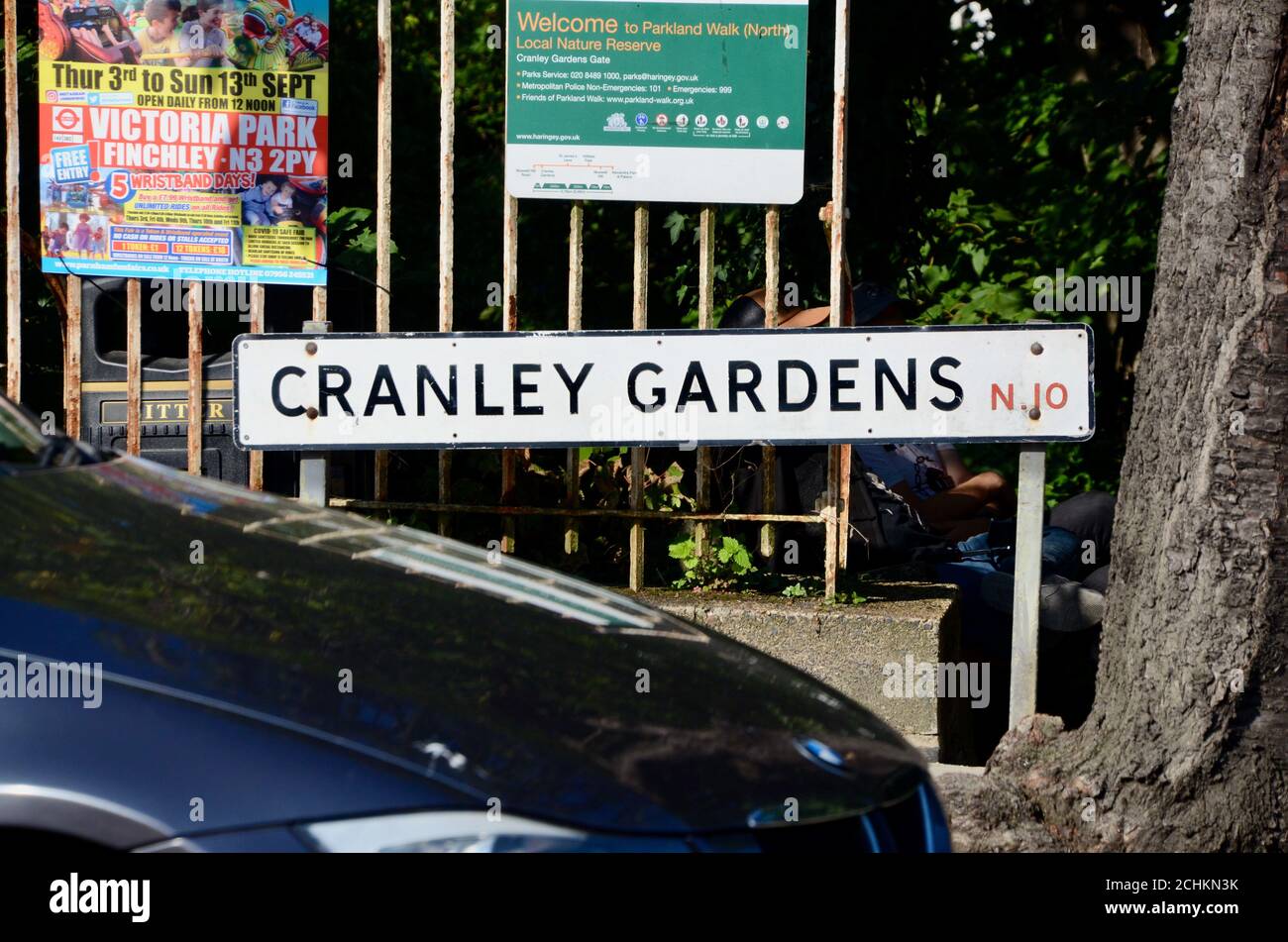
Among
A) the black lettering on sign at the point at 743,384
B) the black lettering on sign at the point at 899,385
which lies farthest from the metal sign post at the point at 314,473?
the black lettering on sign at the point at 899,385

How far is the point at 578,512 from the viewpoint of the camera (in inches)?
193

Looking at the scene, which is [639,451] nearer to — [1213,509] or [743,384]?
[743,384]

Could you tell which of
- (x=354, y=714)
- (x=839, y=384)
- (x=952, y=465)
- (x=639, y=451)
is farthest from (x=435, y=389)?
(x=952, y=465)

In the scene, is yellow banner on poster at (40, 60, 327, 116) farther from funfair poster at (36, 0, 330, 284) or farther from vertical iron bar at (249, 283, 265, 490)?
vertical iron bar at (249, 283, 265, 490)

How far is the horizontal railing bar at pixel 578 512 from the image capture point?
190 inches

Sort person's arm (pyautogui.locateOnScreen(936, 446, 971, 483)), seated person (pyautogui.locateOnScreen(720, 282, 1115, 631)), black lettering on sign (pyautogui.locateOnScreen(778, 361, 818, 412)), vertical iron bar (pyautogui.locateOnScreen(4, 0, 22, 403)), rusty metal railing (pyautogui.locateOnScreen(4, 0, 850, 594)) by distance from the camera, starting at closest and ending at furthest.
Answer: black lettering on sign (pyautogui.locateOnScreen(778, 361, 818, 412))
rusty metal railing (pyautogui.locateOnScreen(4, 0, 850, 594))
vertical iron bar (pyautogui.locateOnScreen(4, 0, 22, 403))
seated person (pyautogui.locateOnScreen(720, 282, 1115, 631))
person's arm (pyautogui.locateOnScreen(936, 446, 971, 483))

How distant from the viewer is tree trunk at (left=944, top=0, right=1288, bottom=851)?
11.1 feet

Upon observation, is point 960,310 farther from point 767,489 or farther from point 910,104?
point 767,489

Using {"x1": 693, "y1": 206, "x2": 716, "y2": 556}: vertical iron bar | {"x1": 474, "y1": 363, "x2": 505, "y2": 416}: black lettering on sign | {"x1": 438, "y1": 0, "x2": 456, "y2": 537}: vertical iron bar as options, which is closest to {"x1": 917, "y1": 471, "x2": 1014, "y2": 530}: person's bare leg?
{"x1": 693, "y1": 206, "x2": 716, "y2": 556}: vertical iron bar

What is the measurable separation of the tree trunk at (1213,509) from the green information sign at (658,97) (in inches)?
56.5

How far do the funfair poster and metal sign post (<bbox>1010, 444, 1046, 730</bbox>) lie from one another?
7.78 feet

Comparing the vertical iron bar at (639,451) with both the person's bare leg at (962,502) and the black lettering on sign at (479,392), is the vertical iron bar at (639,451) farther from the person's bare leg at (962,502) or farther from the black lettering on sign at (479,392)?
the person's bare leg at (962,502)

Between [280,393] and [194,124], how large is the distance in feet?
3.33
